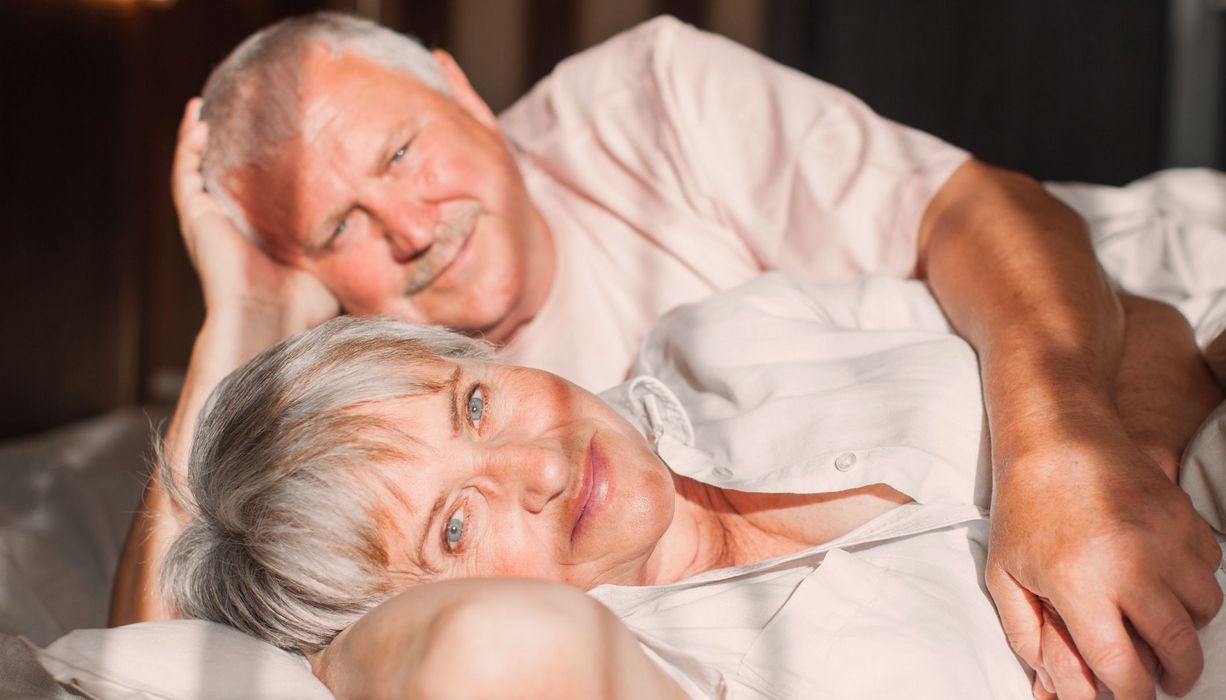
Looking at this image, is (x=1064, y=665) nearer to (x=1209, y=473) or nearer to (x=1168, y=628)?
(x=1168, y=628)

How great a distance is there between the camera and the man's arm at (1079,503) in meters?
0.85

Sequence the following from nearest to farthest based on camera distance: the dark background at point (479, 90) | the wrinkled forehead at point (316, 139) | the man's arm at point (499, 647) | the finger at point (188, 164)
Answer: the man's arm at point (499, 647), the wrinkled forehead at point (316, 139), the finger at point (188, 164), the dark background at point (479, 90)

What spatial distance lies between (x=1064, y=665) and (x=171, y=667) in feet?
2.62

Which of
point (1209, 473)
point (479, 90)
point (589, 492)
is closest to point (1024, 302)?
point (1209, 473)

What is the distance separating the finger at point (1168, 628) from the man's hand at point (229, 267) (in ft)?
4.00

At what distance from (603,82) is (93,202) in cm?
129

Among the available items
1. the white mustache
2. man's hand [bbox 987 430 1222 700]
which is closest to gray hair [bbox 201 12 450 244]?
the white mustache

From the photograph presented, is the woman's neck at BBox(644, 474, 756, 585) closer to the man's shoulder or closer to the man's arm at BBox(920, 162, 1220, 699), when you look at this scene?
the man's arm at BBox(920, 162, 1220, 699)

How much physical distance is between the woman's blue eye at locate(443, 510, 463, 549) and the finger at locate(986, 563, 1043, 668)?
0.51 m

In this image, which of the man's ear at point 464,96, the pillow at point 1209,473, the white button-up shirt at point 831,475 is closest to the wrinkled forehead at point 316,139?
the man's ear at point 464,96

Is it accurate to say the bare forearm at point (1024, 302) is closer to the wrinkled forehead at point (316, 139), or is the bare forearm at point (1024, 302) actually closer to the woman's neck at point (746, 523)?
the woman's neck at point (746, 523)

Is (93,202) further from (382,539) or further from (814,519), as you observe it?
(814,519)

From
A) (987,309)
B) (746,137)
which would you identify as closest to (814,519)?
(987,309)

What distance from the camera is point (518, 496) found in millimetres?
949
